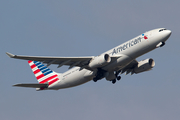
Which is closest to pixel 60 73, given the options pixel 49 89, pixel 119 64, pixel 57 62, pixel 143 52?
pixel 49 89

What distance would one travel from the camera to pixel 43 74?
159 ft

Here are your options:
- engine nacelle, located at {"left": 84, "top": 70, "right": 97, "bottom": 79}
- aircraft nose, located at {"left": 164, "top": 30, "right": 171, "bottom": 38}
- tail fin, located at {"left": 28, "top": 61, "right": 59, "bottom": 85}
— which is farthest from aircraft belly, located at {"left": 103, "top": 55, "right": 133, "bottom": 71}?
tail fin, located at {"left": 28, "top": 61, "right": 59, "bottom": 85}

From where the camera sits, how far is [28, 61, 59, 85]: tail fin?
1816 inches

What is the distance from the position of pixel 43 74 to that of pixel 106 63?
536 inches

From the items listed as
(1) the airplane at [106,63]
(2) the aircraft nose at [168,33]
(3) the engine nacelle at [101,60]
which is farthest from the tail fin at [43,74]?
(2) the aircraft nose at [168,33]

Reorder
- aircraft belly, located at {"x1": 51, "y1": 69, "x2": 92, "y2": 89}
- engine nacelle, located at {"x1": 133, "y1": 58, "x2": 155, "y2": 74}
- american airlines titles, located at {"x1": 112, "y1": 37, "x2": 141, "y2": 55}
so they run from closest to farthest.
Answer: american airlines titles, located at {"x1": 112, "y1": 37, "x2": 141, "y2": 55}, aircraft belly, located at {"x1": 51, "y1": 69, "x2": 92, "y2": 89}, engine nacelle, located at {"x1": 133, "y1": 58, "x2": 155, "y2": 74}

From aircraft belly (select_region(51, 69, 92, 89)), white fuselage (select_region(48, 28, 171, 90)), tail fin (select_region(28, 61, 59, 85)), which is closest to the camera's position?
white fuselage (select_region(48, 28, 171, 90))

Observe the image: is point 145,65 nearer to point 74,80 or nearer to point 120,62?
point 120,62

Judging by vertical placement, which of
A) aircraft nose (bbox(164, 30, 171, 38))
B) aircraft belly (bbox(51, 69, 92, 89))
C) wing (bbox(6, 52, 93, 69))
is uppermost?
aircraft nose (bbox(164, 30, 171, 38))

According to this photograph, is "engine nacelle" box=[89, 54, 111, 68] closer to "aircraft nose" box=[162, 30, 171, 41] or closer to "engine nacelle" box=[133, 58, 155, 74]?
"aircraft nose" box=[162, 30, 171, 41]

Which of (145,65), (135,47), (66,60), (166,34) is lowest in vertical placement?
(66,60)

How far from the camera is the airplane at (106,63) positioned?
38.1 metres

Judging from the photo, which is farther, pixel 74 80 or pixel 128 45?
pixel 74 80

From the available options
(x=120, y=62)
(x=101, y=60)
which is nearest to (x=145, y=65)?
(x=120, y=62)
